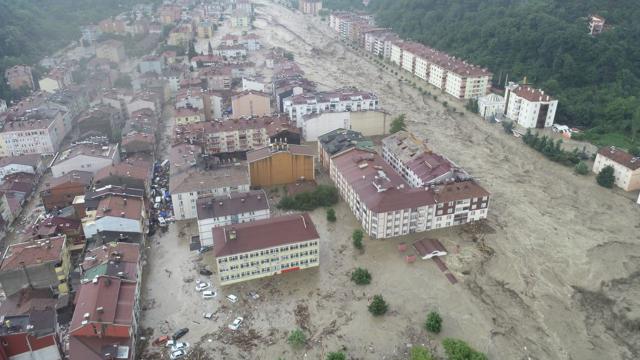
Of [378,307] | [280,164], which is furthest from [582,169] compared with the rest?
[280,164]

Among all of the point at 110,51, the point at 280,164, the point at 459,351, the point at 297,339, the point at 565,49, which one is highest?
the point at 565,49

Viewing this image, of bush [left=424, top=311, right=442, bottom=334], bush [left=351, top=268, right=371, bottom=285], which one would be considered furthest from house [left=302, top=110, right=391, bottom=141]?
bush [left=424, top=311, right=442, bottom=334]

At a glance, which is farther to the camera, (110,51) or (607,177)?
(110,51)

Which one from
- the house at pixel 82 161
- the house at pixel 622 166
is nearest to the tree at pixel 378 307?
the house at pixel 622 166

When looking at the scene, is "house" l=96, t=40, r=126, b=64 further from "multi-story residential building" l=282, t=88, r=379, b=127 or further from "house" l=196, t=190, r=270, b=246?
"house" l=196, t=190, r=270, b=246

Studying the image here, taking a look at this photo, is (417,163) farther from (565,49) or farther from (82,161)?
(565,49)
